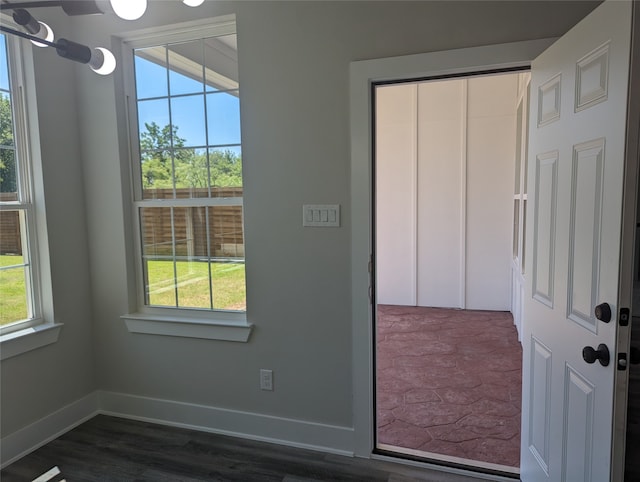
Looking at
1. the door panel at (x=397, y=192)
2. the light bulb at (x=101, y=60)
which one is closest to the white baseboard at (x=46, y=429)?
the light bulb at (x=101, y=60)

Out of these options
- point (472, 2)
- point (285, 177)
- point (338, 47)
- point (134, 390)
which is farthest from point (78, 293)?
point (472, 2)

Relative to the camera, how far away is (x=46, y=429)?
244cm

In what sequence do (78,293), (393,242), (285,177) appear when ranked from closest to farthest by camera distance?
(285,177) < (78,293) < (393,242)

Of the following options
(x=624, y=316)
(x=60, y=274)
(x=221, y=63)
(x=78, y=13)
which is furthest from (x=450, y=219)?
(x=78, y=13)

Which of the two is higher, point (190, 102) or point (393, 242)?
point (190, 102)

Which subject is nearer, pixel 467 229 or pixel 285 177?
pixel 285 177

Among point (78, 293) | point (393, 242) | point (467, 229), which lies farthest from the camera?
point (393, 242)

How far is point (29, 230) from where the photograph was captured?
7.90 ft

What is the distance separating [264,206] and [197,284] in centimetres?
71

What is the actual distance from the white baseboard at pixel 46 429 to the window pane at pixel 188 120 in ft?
5.85

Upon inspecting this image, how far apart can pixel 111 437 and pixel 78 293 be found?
0.91m

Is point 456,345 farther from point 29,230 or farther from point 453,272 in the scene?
point 29,230

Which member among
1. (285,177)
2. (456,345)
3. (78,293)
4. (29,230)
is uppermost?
(285,177)

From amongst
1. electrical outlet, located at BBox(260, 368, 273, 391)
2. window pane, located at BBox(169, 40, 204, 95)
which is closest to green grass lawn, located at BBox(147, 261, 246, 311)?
electrical outlet, located at BBox(260, 368, 273, 391)
